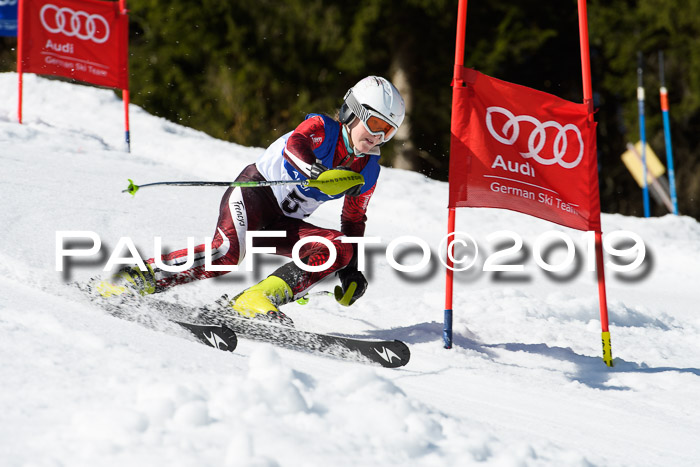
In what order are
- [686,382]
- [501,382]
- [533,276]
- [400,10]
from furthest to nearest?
1. [400,10]
2. [533,276]
3. [686,382]
4. [501,382]

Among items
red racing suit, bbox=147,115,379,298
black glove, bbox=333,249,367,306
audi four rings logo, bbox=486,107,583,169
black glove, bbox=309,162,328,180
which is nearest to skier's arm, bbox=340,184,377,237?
red racing suit, bbox=147,115,379,298

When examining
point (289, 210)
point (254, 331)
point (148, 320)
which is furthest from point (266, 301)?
point (289, 210)

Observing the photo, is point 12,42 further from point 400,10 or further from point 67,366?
point 67,366

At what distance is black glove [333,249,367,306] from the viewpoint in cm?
451

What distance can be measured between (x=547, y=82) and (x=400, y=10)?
17.4ft

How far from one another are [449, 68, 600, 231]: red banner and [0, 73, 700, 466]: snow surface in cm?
85

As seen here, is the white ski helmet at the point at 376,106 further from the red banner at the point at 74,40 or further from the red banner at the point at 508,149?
the red banner at the point at 74,40

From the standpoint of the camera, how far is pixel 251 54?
19938 mm

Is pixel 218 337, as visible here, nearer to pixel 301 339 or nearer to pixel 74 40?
pixel 301 339

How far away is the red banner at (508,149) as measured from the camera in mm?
4457

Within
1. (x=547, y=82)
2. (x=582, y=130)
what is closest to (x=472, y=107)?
(x=582, y=130)

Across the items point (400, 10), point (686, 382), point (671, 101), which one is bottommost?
point (686, 382)

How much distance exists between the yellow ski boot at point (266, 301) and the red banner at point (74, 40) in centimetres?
568

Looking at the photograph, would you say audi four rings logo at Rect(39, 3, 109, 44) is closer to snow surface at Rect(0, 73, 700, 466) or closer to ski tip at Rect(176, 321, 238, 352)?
snow surface at Rect(0, 73, 700, 466)
